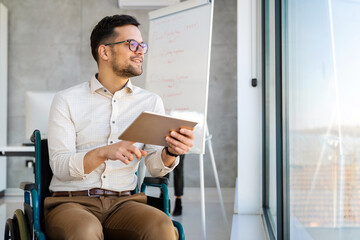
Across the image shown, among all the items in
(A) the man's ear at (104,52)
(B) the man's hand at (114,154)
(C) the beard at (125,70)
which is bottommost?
(B) the man's hand at (114,154)

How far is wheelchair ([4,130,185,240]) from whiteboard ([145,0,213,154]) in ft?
3.79

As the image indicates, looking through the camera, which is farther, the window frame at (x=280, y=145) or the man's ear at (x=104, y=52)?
the window frame at (x=280, y=145)

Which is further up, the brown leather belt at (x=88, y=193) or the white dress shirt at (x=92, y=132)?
the white dress shirt at (x=92, y=132)

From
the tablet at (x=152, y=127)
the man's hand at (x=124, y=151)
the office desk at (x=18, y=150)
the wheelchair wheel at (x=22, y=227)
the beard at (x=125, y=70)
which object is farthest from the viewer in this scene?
the office desk at (x=18, y=150)

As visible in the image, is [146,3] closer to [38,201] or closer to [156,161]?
[156,161]

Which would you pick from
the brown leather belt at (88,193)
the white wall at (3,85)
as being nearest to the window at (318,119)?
the brown leather belt at (88,193)

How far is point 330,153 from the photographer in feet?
4.38

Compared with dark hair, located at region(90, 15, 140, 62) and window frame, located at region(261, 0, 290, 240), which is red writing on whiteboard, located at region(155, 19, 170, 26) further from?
dark hair, located at region(90, 15, 140, 62)

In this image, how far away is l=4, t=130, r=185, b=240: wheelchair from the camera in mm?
1553

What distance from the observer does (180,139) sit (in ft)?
5.00

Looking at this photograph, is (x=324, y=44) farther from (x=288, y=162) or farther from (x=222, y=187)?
(x=222, y=187)

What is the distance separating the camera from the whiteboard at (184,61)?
117 inches

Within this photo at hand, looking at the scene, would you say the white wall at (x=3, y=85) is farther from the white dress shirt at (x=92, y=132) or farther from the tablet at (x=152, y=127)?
the tablet at (x=152, y=127)

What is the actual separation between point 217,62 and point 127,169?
4.00 m
